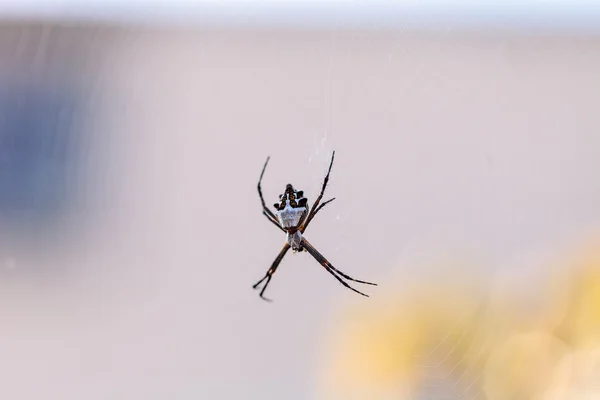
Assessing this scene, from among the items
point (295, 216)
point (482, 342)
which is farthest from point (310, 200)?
point (482, 342)

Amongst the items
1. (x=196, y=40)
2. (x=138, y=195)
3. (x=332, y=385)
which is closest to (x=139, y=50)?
(x=196, y=40)

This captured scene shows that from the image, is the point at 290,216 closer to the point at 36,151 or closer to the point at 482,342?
the point at 482,342

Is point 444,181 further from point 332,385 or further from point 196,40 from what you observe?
point 196,40

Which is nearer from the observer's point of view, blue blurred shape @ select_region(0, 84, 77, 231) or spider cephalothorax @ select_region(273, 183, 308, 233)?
spider cephalothorax @ select_region(273, 183, 308, 233)

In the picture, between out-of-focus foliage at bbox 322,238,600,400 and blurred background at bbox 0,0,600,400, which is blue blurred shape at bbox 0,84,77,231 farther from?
out-of-focus foliage at bbox 322,238,600,400

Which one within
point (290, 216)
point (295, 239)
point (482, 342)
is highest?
point (290, 216)

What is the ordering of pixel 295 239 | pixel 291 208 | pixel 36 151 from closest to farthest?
pixel 291 208 → pixel 295 239 → pixel 36 151

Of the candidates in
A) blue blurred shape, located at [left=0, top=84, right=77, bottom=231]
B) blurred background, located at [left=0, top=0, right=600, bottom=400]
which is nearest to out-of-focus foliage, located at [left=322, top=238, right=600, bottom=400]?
blurred background, located at [left=0, top=0, right=600, bottom=400]
